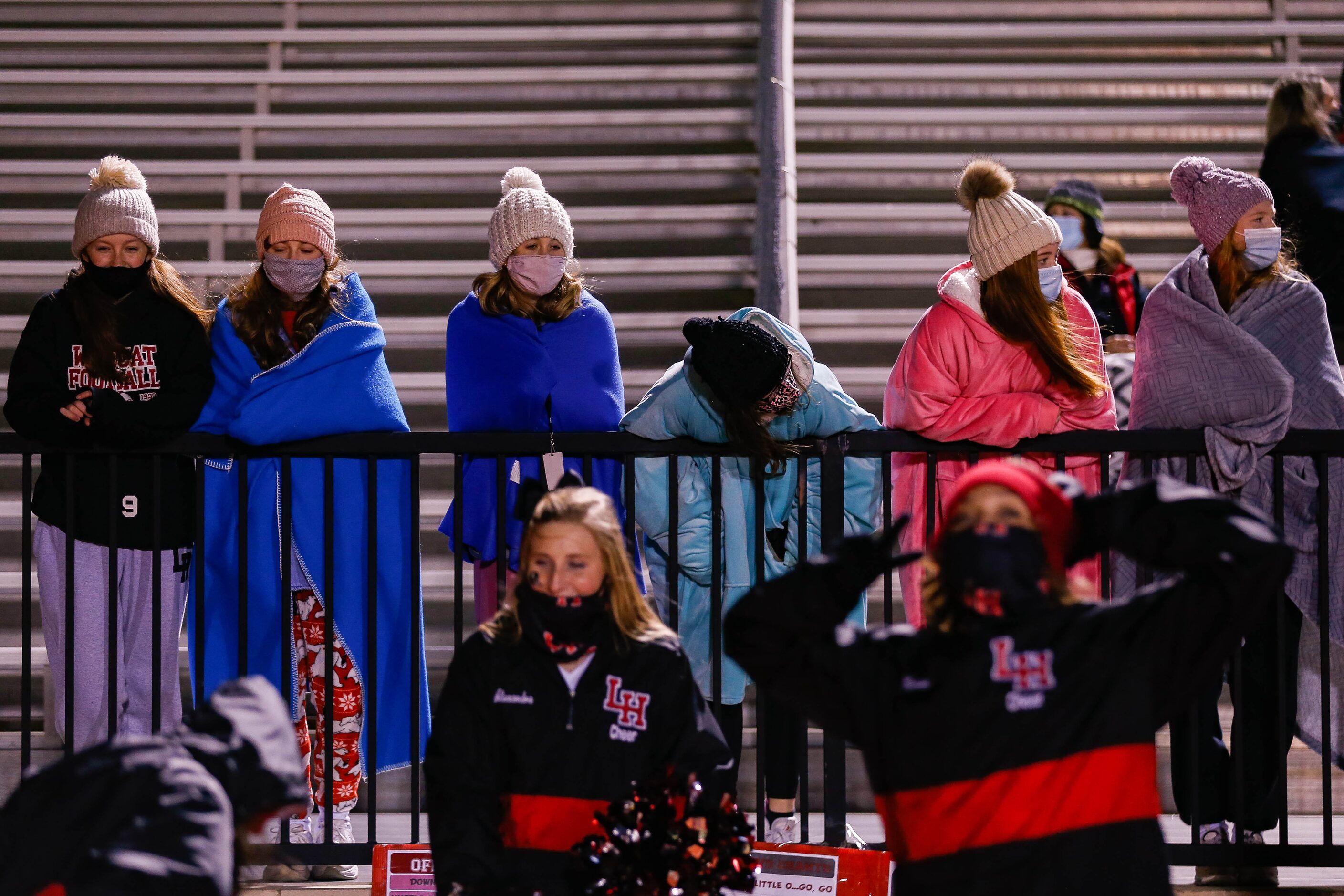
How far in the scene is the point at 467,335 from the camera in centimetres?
488

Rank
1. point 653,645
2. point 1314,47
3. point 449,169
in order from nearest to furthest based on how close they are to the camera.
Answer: point 653,645
point 449,169
point 1314,47

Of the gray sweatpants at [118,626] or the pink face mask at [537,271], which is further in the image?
the pink face mask at [537,271]

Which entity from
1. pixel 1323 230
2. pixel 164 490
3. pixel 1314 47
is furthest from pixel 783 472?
pixel 1314 47

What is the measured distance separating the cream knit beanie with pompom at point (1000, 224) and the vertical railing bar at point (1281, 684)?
0.93m

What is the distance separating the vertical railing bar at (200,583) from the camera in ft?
15.0

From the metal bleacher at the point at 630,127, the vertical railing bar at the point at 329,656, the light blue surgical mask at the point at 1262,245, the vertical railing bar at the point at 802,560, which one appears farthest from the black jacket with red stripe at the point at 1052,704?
the metal bleacher at the point at 630,127

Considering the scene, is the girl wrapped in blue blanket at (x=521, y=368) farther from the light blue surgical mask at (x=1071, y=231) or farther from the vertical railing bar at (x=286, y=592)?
the light blue surgical mask at (x=1071, y=231)

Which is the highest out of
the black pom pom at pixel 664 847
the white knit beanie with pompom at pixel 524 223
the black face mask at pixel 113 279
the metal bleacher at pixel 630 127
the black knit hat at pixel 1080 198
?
the metal bleacher at pixel 630 127

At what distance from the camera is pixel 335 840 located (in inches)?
183

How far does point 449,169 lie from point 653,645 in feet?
15.8

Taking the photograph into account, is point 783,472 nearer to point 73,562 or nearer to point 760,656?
point 760,656

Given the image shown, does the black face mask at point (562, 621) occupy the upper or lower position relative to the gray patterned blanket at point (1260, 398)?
lower

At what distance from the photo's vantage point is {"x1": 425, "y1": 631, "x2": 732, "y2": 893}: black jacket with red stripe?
3.70 m

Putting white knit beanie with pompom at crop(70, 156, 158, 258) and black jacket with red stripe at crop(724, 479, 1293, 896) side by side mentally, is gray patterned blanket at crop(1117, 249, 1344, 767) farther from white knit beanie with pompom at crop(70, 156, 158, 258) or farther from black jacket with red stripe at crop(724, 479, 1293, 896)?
white knit beanie with pompom at crop(70, 156, 158, 258)
